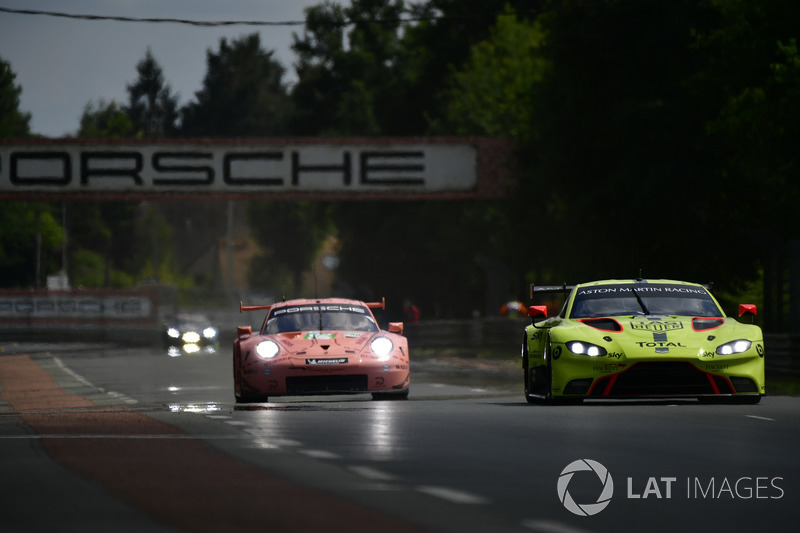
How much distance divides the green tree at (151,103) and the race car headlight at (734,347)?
525 feet

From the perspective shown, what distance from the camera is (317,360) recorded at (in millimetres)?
19219

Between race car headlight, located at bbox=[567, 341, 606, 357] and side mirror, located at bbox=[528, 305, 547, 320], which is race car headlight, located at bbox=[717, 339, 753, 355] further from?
side mirror, located at bbox=[528, 305, 547, 320]

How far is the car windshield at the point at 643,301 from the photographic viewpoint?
17.1 m

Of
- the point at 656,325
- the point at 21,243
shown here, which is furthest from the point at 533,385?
the point at 21,243

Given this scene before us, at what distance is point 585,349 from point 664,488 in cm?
560

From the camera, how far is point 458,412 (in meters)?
17.9

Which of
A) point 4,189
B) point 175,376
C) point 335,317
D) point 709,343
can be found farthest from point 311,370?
point 4,189

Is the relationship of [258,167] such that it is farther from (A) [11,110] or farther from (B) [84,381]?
(A) [11,110]

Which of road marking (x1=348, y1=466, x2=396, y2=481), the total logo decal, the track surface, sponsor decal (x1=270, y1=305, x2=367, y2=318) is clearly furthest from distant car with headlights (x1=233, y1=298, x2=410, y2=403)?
the total logo decal

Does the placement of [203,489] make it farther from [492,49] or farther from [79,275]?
[79,275]

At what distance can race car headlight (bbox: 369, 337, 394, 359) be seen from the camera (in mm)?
19641

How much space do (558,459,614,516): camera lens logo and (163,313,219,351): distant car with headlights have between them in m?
45.4

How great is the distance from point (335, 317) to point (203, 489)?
33.6ft

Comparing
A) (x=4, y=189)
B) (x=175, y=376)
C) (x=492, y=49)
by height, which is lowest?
(x=175, y=376)
